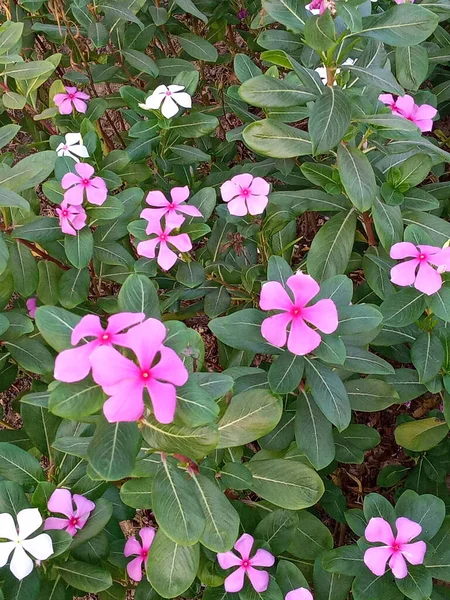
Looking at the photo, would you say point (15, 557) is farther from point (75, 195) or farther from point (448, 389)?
point (448, 389)

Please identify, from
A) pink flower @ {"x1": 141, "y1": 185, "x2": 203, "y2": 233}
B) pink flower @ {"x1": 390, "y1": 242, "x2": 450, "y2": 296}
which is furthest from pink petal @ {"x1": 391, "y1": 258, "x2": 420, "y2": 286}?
pink flower @ {"x1": 141, "y1": 185, "x2": 203, "y2": 233}

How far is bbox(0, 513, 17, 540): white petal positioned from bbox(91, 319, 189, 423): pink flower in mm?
431

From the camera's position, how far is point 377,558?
1.14 meters

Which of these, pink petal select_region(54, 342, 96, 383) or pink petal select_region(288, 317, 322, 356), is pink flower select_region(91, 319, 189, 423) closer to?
pink petal select_region(54, 342, 96, 383)

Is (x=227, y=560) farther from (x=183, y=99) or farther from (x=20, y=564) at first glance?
(x=183, y=99)

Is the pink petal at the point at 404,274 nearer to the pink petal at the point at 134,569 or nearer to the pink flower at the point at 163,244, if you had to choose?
the pink flower at the point at 163,244

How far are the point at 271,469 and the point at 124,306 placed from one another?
511 mm

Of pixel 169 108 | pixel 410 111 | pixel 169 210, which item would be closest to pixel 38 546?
pixel 169 210

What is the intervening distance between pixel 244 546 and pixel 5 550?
441 mm

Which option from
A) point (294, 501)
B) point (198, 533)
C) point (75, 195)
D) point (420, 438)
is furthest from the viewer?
point (420, 438)

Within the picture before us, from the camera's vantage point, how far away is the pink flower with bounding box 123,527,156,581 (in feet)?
4.24

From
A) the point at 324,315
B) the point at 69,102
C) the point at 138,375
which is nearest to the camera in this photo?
the point at 138,375

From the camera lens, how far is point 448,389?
1.31 m

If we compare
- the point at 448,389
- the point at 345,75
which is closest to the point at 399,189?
the point at 345,75
